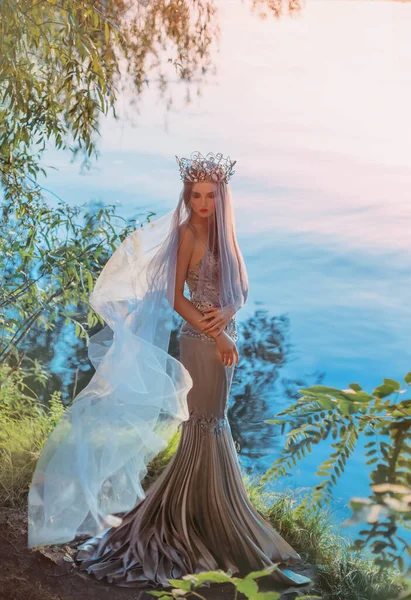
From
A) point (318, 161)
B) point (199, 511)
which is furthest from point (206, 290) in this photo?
point (318, 161)

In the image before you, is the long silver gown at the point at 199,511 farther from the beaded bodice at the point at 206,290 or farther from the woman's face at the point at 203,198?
the woman's face at the point at 203,198

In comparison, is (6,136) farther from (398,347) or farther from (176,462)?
(398,347)

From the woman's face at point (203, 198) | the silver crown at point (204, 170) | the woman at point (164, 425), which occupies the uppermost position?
the silver crown at point (204, 170)

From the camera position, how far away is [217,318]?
2.50 metres

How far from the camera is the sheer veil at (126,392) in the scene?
2.34 m

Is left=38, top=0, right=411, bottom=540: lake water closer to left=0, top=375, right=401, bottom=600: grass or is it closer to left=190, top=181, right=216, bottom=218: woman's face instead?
left=0, top=375, right=401, bottom=600: grass

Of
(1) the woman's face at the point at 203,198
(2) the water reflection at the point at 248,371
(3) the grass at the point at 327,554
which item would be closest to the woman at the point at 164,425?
(1) the woman's face at the point at 203,198

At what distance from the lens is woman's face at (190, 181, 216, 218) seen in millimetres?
2514

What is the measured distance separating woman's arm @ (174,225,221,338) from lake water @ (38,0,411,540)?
175cm

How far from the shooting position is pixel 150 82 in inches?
169

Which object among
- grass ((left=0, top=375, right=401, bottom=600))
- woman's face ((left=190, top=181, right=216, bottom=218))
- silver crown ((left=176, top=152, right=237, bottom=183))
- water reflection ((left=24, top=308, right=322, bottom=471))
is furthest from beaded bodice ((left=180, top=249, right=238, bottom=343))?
water reflection ((left=24, top=308, right=322, bottom=471))

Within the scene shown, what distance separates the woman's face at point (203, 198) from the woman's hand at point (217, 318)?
305 mm

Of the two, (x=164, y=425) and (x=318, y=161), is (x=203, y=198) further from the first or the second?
(x=318, y=161)

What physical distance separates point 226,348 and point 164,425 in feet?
1.27
